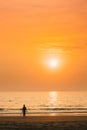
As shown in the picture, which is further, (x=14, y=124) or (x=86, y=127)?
(x=14, y=124)

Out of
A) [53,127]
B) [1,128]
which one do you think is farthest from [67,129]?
[1,128]

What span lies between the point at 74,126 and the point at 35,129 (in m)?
3.42

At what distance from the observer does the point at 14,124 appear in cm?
3344

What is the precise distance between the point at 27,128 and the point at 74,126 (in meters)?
3.88

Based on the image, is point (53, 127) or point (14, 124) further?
point (14, 124)

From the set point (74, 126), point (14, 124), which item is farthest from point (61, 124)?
point (14, 124)

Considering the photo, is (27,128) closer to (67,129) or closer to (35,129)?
(35,129)

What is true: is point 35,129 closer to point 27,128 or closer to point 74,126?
point 27,128

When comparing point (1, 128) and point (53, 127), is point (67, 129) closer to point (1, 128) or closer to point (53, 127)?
point (53, 127)

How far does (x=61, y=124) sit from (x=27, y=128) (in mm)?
3634

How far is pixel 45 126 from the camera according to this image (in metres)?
31.9

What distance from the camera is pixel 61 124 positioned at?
109ft

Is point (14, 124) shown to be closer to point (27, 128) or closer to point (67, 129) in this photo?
point (27, 128)

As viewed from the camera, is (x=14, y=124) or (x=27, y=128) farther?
(x=14, y=124)
